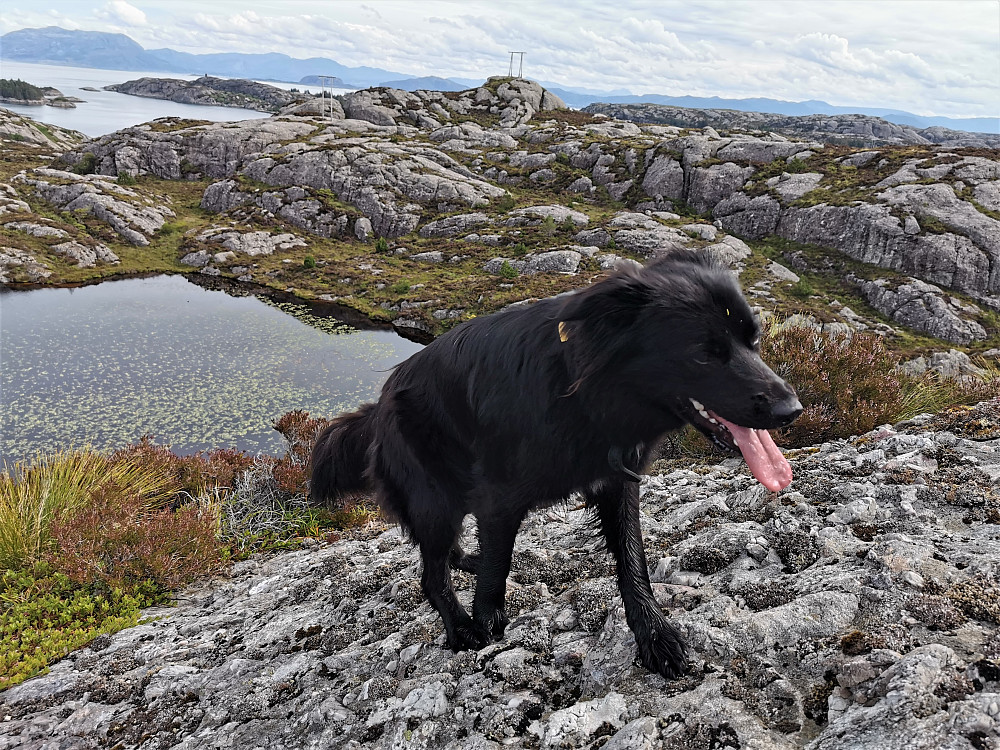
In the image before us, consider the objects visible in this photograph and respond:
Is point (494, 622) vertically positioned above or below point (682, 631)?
below

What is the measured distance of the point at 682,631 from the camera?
2.83 metres

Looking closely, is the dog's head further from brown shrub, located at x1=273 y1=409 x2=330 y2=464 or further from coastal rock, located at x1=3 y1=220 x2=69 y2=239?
coastal rock, located at x1=3 y1=220 x2=69 y2=239

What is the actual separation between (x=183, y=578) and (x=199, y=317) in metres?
20.3

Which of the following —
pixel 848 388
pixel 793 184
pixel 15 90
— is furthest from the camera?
pixel 15 90

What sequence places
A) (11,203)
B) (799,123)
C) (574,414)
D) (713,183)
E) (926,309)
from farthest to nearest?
(799,123) < (713,183) < (11,203) < (926,309) < (574,414)

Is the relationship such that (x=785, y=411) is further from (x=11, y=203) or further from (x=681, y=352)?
(x=11, y=203)

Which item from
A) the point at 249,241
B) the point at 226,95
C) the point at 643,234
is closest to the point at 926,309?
the point at 643,234

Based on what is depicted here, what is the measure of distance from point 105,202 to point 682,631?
4191 centimetres

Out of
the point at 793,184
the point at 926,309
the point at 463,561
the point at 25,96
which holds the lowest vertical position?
the point at 926,309

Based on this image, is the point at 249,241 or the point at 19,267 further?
the point at 249,241

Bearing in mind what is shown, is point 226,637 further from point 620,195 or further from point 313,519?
point 620,195

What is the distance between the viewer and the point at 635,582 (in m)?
3.03

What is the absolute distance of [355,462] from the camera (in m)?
4.28

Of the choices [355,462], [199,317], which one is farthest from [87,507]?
[199,317]
